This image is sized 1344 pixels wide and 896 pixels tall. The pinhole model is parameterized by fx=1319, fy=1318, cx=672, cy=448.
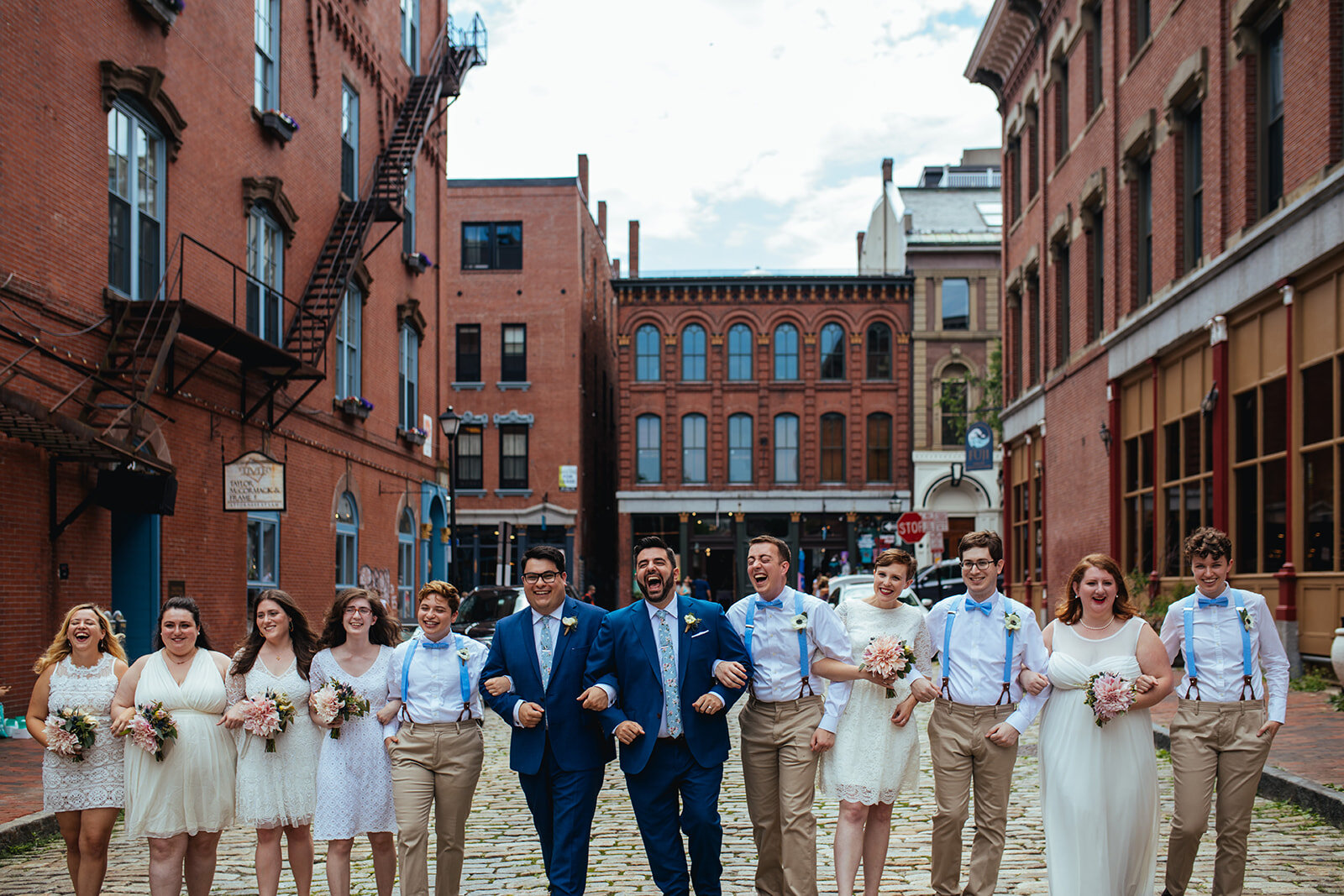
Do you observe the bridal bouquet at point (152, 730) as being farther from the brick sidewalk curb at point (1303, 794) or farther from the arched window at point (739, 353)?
the arched window at point (739, 353)

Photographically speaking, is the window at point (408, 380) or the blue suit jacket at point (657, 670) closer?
the blue suit jacket at point (657, 670)

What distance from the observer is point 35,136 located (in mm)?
14203

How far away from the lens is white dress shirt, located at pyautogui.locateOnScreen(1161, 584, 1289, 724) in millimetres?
7297

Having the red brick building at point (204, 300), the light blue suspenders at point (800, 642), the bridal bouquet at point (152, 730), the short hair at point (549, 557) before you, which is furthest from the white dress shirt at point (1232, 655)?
the red brick building at point (204, 300)

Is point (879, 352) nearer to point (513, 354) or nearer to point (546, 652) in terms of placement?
point (513, 354)

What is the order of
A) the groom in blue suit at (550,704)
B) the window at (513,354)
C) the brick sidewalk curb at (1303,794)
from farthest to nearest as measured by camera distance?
the window at (513,354) < the brick sidewalk curb at (1303,794) < the groom in blue suit at (550,704)

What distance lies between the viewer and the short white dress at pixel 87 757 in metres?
7.11

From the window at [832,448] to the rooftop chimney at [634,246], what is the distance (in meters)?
12.3

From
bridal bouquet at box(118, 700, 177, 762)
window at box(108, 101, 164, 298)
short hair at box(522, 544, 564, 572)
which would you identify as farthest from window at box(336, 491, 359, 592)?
short hair at box(522, 544, 564, 572)

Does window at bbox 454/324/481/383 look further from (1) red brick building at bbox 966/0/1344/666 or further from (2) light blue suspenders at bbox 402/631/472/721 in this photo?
(2) light blue suspenders at bbox 402/631/472/721

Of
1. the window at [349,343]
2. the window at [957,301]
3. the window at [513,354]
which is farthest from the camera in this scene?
the window at [957,301]

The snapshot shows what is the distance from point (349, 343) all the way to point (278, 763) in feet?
61.9

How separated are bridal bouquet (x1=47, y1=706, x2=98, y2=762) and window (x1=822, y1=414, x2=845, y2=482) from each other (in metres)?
45.5

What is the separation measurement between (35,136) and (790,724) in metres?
11.4
